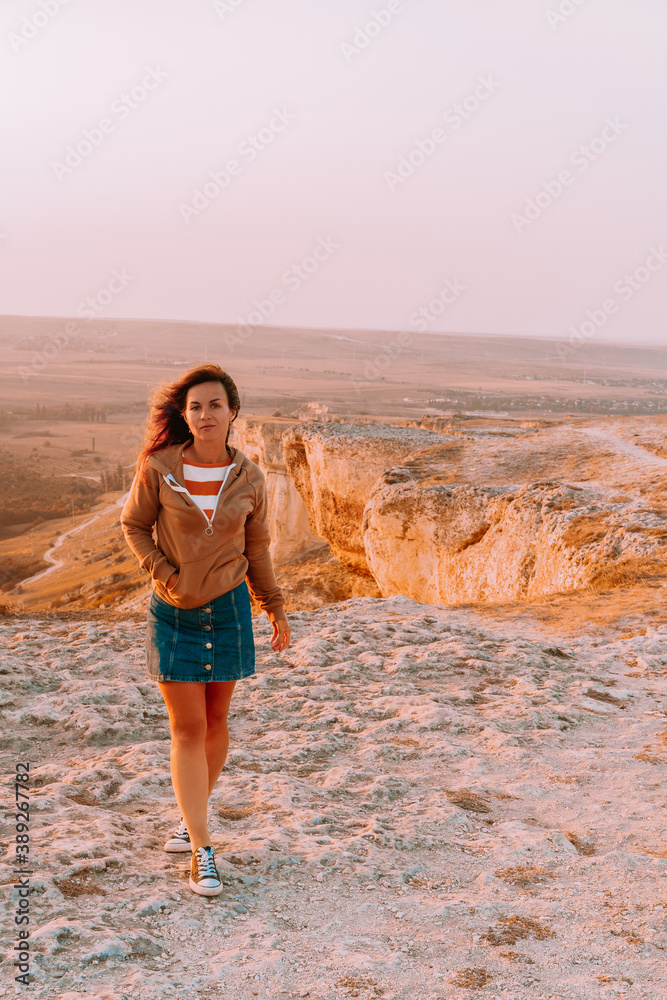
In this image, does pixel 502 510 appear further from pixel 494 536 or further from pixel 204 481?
pixel 204 481

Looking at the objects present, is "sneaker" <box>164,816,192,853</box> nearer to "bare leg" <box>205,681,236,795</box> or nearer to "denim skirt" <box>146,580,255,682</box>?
"bare leg" <box>205,681,236,795</box>

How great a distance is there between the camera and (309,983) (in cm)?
246

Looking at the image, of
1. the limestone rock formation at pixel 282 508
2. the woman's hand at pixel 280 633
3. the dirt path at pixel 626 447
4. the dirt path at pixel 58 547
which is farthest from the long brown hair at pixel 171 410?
the dirt path at pixel 58 547

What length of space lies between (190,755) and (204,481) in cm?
106

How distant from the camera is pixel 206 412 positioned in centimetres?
319

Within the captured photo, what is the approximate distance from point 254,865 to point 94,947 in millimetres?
804

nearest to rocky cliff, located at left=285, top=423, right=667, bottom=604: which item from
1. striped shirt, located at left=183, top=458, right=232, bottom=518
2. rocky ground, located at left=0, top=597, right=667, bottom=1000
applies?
rocky ground, located at left=0, top=597, right=667, bottom=1000

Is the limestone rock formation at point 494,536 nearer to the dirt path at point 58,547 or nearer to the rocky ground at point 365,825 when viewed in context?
the rocky ground at point 365,825

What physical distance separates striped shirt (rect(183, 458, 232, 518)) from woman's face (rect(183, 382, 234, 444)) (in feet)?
0.37

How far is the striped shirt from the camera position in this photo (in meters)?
3.16

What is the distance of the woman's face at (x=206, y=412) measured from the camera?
3188 millimetres

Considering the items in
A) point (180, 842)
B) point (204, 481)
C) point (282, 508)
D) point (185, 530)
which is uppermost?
point (204, 481)

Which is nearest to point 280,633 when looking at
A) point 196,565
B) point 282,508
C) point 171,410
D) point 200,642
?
point 200,642

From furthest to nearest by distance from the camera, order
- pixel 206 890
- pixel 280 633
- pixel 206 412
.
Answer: pixel 280 633, pixel 206 412, pixel 206 890
